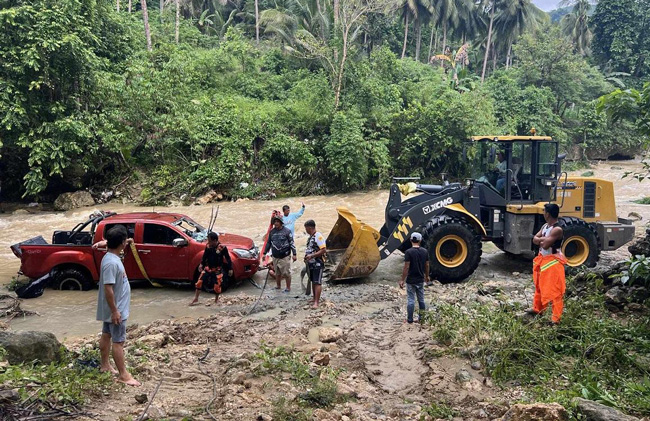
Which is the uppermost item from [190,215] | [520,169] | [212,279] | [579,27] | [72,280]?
[579,27]

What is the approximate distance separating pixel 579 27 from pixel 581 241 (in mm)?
46428

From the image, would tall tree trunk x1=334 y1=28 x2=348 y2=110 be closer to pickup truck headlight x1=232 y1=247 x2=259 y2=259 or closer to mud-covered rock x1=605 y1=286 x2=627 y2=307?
pickup truck headlight x1=232 y1=247 x2=259 y2=259

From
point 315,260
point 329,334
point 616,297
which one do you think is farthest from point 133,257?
point 616,297

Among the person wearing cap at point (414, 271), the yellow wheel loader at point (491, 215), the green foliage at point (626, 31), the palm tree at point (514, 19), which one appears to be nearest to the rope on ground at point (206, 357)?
the yellow wheel loader at point (491, 215)

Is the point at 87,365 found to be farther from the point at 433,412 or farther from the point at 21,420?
the point at 433,412

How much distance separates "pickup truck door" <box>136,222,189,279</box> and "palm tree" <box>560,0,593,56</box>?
4841 cm

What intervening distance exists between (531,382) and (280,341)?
10.4 ft

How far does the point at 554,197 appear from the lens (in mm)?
10500

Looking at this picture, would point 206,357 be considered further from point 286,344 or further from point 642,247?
point 642,247

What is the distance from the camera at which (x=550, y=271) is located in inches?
249

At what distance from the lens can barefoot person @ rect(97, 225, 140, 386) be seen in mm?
4777

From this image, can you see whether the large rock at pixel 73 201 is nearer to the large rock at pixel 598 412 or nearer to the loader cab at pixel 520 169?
the loader cab at pixel 520 169

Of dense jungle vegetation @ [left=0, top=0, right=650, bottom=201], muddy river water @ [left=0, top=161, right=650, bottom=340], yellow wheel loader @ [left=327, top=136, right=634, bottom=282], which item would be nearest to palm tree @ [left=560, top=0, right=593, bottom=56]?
dense jungle vegetation @ [left=0, top=0, right=650, bottom=201]

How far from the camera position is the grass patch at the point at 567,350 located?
4.50 m
